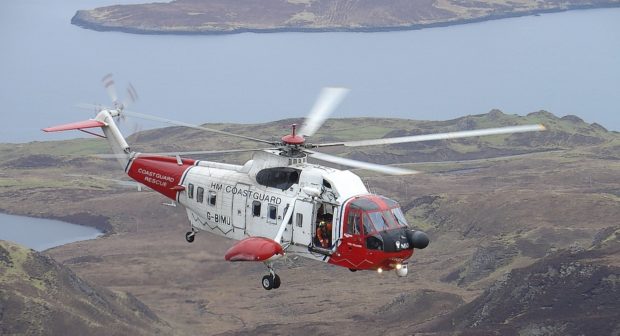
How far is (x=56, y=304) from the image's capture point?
9456 centimetres

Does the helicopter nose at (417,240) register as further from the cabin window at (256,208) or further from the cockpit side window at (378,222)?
the cabin window at (256,208)

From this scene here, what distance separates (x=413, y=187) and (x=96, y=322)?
87.9 metres

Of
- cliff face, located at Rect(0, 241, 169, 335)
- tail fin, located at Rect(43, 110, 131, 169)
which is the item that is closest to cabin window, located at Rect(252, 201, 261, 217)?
tail fin, located at Rect(43, 110, 131, 169)

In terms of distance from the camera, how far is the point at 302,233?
140 ft

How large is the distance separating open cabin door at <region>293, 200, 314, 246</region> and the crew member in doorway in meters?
0.38

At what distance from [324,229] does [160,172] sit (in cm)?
1168

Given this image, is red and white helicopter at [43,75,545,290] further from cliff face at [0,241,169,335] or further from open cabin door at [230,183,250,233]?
cliff face at [0,241,169,335]

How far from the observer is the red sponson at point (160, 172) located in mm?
50062

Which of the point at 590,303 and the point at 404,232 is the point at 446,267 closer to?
the point at 590,303

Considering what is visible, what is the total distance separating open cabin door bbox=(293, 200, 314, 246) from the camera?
4250cm

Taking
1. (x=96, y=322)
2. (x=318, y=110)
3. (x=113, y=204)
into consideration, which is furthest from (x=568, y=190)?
(x=318, y=110)

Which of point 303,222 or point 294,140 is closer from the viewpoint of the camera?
point 303,222

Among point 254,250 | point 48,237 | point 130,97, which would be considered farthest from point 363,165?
point 48,237

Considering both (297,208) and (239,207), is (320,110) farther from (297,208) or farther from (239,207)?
(239,207)
